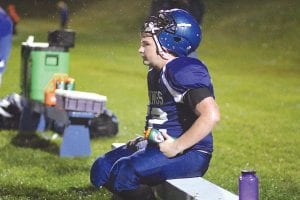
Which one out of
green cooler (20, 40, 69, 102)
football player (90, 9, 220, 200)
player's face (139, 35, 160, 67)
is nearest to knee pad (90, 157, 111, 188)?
football player (90, 9, 220, 200)

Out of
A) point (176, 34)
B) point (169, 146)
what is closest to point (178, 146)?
point (169, 146)

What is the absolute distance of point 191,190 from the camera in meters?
4.36

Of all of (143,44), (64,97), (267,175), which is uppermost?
(143,44)

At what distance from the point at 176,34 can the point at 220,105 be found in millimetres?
8917

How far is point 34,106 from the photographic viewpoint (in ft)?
31.0

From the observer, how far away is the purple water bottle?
12.8 ft

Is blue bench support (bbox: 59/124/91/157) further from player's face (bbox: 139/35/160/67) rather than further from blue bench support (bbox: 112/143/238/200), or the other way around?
player's face (bbox: 139/35/160/67)

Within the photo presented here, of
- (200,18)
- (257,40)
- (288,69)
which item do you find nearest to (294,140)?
(200,18)

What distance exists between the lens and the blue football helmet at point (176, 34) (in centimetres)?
461

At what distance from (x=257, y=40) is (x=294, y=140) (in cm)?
1442

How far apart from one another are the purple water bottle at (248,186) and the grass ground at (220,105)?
2185 mm

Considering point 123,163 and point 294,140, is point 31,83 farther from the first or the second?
point 123,163

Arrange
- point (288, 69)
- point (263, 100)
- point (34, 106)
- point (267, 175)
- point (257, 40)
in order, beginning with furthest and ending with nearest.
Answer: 1. point (257, 40)
2. point (288, 69)
3. point (263, 100)
4. point (34, 106)
5. point (267, 175)

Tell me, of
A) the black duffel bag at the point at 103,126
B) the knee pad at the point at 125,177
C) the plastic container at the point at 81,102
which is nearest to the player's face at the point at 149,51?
the knee pad at the point at 125,177
